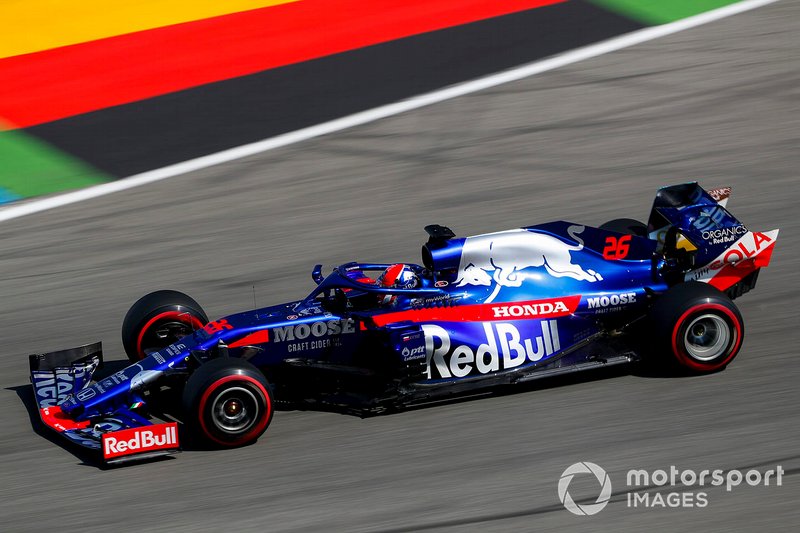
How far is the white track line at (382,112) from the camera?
13.5 metres

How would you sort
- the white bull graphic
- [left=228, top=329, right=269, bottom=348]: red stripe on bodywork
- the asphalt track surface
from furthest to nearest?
the white bull graphic, [left=228, top=329, right=269, bottom=348]: red stripe on bodywork, the asphalt track surface

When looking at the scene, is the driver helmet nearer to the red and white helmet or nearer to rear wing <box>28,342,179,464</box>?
the red and white helmet

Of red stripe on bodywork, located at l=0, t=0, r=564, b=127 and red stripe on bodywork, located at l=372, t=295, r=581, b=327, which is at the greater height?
red stripe on bodywork, located at l=0, t=0, r=564, b=127

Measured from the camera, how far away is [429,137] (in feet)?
46.6

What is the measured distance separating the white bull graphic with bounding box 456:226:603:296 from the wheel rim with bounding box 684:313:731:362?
822 mm

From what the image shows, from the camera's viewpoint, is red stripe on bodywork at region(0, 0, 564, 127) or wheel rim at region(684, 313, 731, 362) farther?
red stripe on bodywork at region(0, 0, 564, 127)

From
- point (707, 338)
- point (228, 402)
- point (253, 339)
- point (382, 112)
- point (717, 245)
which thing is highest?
point (382, 112)

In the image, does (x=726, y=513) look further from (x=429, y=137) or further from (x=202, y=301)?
(x=429, y=137)

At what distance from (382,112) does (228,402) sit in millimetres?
8308

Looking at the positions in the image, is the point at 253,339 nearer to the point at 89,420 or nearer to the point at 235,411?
the point at 235,411

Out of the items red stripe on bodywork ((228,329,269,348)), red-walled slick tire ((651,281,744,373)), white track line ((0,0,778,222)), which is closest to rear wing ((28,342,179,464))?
red stripe on bodywork ((228,329,269,348))

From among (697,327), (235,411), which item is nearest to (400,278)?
(235,411)

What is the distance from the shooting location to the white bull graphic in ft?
27.0

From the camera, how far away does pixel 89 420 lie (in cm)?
769
